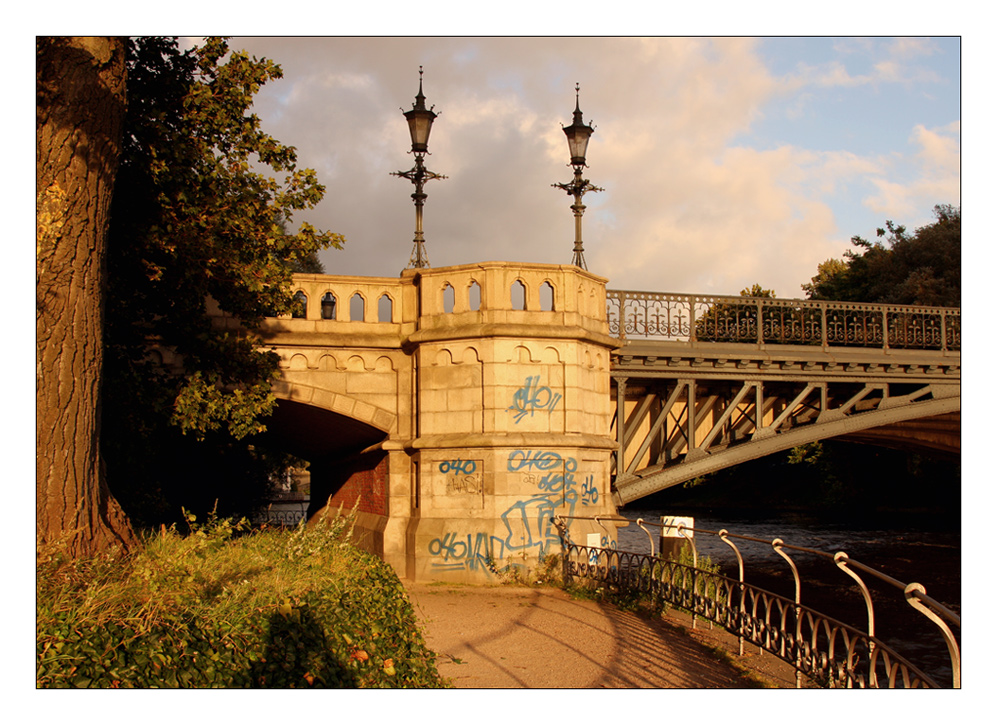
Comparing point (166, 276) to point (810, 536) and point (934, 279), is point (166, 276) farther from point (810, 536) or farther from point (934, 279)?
point (934, 279)

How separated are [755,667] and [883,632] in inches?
369

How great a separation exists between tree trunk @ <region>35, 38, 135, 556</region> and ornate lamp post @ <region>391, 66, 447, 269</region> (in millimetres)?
6680

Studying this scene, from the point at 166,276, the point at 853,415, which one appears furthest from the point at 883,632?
the point at 166,276

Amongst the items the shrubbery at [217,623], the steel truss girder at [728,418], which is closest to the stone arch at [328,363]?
the steel truss girder at [728,418]

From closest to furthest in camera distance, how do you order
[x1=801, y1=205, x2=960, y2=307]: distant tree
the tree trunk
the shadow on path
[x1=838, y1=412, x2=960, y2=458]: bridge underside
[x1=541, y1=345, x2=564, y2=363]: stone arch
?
the tree trunk < the shadow on path < [x1=541, y1=345, x2=564, y2=363]: stone arch < [x1=838, y1=412, x2=960, y2=458]: bridge underside < [x1=801, y1=205, x2=960, y2=307]: distant tree

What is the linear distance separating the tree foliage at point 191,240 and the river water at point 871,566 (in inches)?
297

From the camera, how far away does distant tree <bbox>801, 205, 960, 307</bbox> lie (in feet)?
111

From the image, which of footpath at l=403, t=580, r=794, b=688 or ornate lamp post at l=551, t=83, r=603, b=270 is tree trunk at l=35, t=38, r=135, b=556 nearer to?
footpath at l=403, t=580, r=794, b=688

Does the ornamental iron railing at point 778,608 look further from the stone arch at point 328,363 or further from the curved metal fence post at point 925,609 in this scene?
the stone arch at point 328,363

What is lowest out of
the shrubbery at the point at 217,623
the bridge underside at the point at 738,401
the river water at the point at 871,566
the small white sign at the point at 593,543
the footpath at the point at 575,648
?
the river water at the point at 871,566

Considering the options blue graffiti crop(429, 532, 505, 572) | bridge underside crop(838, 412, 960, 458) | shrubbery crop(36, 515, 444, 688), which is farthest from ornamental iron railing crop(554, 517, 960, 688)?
bridge underside crop(838, 412, 960, 458)

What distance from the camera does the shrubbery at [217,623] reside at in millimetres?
4648

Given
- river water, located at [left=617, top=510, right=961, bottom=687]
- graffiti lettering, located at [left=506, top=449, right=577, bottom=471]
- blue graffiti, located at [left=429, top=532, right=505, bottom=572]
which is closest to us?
blue graffiti, located at [left=429, top=532, right=505, bottom=572]

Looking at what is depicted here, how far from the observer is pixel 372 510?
1538 centimetres
